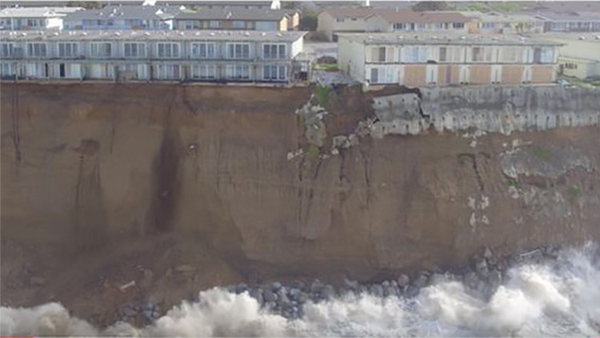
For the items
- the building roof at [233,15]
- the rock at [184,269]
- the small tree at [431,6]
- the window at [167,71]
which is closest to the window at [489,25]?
the small tree at [431,6]

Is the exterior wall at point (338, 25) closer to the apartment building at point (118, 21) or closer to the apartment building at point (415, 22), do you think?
the apartment building at point (415, 22)

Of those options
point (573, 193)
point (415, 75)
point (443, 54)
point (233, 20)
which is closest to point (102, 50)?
point (233, 20)

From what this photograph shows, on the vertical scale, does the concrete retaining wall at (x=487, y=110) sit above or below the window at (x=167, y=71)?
below

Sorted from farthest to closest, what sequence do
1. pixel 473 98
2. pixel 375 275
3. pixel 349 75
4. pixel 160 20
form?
1. pixel 160 20
2. pixel 349 75
3. pixel 473 98
4. pixel 375 275

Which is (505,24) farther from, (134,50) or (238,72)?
(134,50)

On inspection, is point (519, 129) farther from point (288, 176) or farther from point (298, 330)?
point (298, 330)

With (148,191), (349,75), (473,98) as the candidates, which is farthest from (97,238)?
(473,98)

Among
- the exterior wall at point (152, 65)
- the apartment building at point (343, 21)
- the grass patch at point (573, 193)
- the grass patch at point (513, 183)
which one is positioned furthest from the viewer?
the apartment building at point (343, 21)
